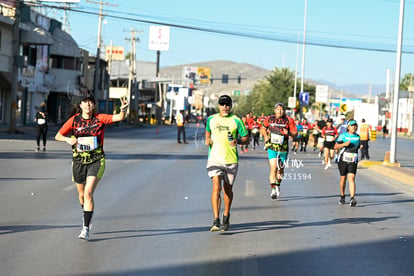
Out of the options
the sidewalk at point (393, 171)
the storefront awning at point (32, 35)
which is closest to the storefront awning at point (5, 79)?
the storefront awning at point (32, 35)

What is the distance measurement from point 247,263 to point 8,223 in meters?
3.73

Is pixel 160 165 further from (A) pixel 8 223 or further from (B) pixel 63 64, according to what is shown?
(B) pixel 63 64

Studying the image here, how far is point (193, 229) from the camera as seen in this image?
31.7 feet

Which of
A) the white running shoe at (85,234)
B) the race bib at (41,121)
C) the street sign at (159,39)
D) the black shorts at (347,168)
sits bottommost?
the white running shoe at (85,234)

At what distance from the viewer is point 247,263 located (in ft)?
24.3

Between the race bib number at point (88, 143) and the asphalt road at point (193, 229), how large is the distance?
1083 mm

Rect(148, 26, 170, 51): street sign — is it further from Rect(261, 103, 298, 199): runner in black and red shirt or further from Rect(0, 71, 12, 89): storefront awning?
Rect(261, 103, 298, 199): runner in black and red shirt

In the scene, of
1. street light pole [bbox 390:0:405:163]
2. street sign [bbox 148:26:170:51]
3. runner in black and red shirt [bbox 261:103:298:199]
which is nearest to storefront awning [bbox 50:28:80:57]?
street light pole [bbox 390:0:405:163]

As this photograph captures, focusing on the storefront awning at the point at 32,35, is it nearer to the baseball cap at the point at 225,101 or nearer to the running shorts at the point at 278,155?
the running shorts at the point at 278,155

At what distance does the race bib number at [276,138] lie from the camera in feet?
45.8

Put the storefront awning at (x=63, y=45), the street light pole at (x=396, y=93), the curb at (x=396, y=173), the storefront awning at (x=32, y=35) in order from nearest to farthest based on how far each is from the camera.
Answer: the curb at (x=396, y=173) < the street light pole at (x=396, y=93) < the storefront awning at (x=32, y=35) < the storefront awning at (x=63, y=45)

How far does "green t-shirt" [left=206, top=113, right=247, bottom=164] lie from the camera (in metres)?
9.60

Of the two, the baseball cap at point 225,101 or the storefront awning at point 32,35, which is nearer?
the baseball cap at point 225,101

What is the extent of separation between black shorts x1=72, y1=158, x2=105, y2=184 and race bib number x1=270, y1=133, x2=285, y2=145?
5.76 m
